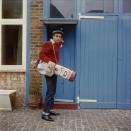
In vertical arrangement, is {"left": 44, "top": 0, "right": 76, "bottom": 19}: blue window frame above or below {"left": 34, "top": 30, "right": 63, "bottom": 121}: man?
above

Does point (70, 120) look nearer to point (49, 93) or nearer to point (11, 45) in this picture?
point (49, 93)

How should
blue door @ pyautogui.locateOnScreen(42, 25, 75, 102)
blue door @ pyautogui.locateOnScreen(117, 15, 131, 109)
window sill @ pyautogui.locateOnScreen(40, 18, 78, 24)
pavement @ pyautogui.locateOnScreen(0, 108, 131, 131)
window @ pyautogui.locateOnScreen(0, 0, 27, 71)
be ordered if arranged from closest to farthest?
pavement @ pyautogui.locateOnScreen(0, 108, 131, 131), window sill @ pyautogui.locateOnScreen(40, 18, 78, 24), blue door @ pyautogui.locateOnScreen(117, 15, 131, 109), blue door @ pyautogui.locateOnScreen(42, 25, 75, 102), window @ pyautogui.locateOnScreen(0, 0, 27, 71)

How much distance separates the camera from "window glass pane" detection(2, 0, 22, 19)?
10.2 metres

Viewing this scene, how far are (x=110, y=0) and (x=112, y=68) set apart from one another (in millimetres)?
1592

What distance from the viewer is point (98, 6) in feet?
32.9

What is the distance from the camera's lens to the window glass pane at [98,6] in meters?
A: 9.99

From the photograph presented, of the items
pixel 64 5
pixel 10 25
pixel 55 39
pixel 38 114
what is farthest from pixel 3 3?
pixel 38 114

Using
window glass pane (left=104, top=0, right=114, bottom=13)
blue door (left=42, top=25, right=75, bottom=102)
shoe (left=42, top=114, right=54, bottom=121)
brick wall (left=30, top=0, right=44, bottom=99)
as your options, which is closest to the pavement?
shoe (left=42, top=114, right=54, bottom=121)

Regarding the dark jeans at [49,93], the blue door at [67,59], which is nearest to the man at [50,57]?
the dark jeans at [49,93]

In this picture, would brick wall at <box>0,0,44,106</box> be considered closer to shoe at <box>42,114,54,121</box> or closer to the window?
the window

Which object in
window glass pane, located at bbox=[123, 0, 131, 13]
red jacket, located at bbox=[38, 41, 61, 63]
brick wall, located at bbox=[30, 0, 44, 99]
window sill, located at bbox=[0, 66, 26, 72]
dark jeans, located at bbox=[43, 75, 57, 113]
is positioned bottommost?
dark jeans, located at bbox=[43, 75, 57, 113]

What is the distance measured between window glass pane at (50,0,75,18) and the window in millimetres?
674

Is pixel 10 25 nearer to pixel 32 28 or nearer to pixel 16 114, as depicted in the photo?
pixel 32 28

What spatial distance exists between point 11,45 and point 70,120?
8.79 ft
